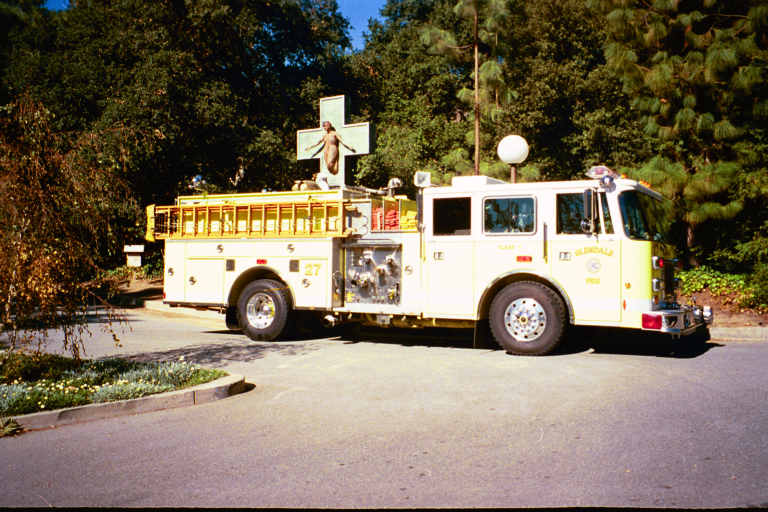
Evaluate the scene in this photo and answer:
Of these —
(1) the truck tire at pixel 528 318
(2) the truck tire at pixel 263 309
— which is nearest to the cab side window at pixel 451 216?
(1) the truck tire at pixel 528 318

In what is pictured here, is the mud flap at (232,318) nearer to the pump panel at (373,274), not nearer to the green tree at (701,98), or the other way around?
the pump panel at (373,274)

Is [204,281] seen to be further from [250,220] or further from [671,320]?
[671,320]

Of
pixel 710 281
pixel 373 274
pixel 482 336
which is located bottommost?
pixel 482 336

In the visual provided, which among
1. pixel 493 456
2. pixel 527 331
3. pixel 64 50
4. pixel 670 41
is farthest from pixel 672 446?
pixel 64 50

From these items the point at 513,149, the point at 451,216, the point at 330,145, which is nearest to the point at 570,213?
the point at 451,216

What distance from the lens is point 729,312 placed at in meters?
13.4

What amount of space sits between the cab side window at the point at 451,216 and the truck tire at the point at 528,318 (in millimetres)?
1201

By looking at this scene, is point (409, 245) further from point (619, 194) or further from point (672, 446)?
point (672, 446)

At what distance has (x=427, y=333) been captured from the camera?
1332 centimetres

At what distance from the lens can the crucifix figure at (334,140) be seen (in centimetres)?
1686

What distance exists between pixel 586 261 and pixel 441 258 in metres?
2.21

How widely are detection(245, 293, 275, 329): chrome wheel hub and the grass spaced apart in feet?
13.1

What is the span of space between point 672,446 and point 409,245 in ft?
20.4

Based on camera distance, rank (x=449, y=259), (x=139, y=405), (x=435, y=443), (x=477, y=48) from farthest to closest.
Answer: (x=477, y=48) → (x=449, y=259) → (x=139, y=405) → (x=435, y=443)
